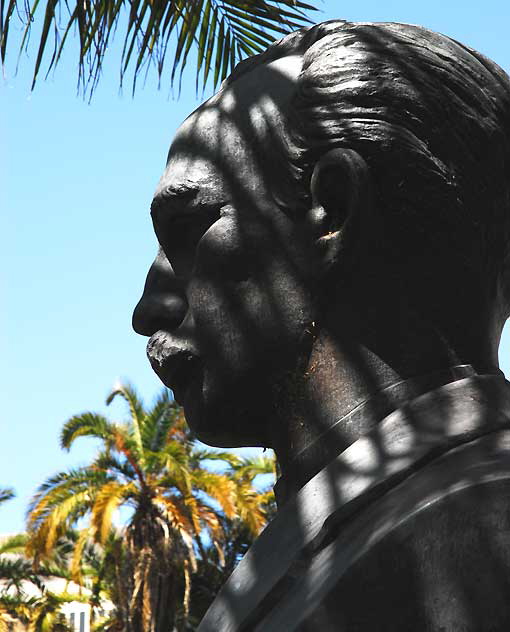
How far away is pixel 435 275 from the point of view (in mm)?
2154

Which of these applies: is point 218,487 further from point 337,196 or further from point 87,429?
point 337,196

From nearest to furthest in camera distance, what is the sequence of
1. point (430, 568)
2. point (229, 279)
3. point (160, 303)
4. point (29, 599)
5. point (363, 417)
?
point (430, 568) → point (363, 417) → point (229, 279) → point (160, 303) → point (29, 599)

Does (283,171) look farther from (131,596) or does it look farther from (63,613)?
(63,613)

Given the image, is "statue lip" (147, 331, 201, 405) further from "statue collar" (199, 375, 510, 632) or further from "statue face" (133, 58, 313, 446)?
"statue collar" (199, 375, 510, 632)

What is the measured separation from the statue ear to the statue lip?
34 centimetres

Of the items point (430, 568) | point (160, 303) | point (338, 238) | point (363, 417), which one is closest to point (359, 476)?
point (363, 417)

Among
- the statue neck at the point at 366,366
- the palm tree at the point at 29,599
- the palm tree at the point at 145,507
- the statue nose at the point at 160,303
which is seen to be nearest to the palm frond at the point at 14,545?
the palm tree at the point at 29,599

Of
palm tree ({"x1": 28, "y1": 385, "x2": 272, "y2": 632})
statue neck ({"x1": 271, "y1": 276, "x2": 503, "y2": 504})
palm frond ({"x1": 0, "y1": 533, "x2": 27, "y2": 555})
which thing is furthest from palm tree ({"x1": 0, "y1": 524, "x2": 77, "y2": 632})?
statue neck ({"x1": 271, "y1": 276, "x2": 503, "y2": 504})

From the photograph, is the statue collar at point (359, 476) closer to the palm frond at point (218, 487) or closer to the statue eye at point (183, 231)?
the statue eye at point (183, 231)

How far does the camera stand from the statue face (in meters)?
2.19

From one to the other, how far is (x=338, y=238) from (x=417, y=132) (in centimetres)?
26

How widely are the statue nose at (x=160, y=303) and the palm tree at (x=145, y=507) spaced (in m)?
16.4

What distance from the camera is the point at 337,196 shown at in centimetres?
219

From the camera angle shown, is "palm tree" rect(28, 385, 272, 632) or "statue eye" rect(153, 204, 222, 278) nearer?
"statue eye" rect(153, 204, 222, 278)
